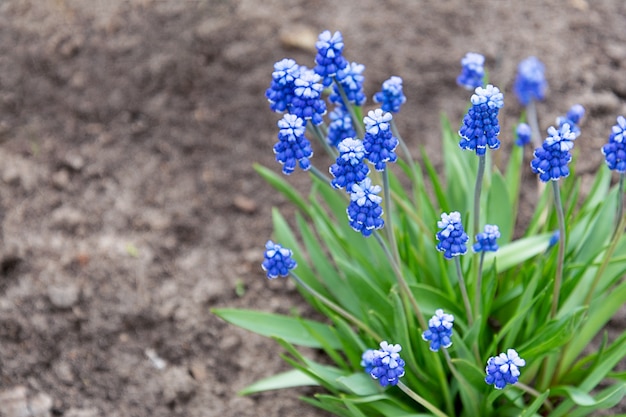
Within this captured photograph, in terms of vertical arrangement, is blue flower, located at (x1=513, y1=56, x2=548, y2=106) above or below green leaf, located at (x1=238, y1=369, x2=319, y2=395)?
above

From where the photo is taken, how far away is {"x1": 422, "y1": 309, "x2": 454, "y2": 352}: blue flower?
2.60m

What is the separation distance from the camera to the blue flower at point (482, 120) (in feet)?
7.80

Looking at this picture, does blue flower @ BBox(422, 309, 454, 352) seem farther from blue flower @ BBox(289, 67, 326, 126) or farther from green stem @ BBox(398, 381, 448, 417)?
blue flower @ BBox(289, 67, 326, 126)

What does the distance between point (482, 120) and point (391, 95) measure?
1.92 feet

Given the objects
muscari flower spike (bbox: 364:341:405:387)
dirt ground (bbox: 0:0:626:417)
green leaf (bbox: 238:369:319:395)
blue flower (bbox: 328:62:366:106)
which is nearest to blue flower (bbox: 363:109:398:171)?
blue flower (bbox: 328:62:366:106)

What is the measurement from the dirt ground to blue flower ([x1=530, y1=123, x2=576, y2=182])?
1770 millimetres

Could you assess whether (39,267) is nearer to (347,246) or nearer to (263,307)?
(263,307)

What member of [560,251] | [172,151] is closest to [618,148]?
[560,251]

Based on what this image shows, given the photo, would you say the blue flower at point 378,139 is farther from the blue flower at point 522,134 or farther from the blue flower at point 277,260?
the blue flower at point 522,134

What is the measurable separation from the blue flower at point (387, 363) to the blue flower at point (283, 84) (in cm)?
83

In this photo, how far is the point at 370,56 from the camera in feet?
16.9

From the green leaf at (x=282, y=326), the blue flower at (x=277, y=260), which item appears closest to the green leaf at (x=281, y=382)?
the green leaf at (x=282, y=326)

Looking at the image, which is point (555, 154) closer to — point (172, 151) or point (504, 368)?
point (504, 368)

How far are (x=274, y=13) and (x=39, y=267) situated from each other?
226 cm
